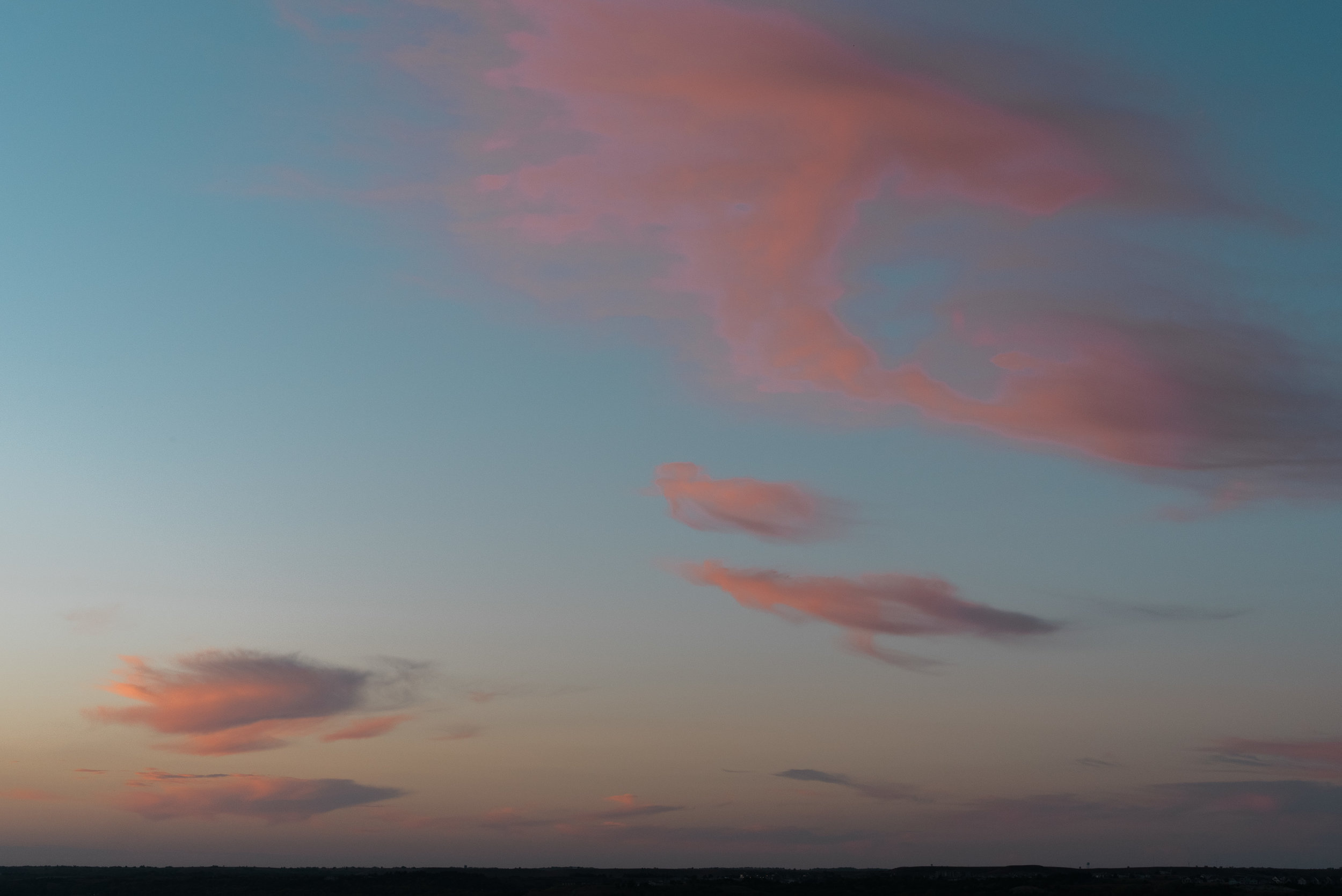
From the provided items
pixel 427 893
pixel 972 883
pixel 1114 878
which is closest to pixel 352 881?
pixel 427 893

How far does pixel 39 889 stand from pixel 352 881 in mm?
45942

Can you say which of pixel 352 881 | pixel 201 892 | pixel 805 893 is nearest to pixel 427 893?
pixel 352 881

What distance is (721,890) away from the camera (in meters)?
147

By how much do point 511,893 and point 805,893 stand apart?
42.7 meters

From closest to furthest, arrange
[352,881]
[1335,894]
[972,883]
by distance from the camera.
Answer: [1335,894] < [972,883] < [352,881]

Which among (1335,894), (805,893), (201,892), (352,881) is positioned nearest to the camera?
(1335,894)

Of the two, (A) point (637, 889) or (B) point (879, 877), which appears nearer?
(A) point (637, 889)

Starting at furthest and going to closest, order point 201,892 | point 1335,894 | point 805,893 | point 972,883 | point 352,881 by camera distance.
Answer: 1. point 352,881
2. point 201,892
3. point 972,883
4. point 805,893
5. point 1335,894

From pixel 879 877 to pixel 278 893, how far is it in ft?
295

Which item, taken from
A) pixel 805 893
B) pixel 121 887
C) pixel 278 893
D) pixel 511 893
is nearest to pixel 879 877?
pixel 805 893

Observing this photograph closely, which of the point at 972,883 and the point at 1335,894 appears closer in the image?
the point at 1335,894

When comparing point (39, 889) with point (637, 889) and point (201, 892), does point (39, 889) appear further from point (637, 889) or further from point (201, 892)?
point (637, 889)

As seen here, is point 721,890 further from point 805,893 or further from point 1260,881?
point 1260,881

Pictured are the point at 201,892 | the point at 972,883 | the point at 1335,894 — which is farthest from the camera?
the point at 201,892
